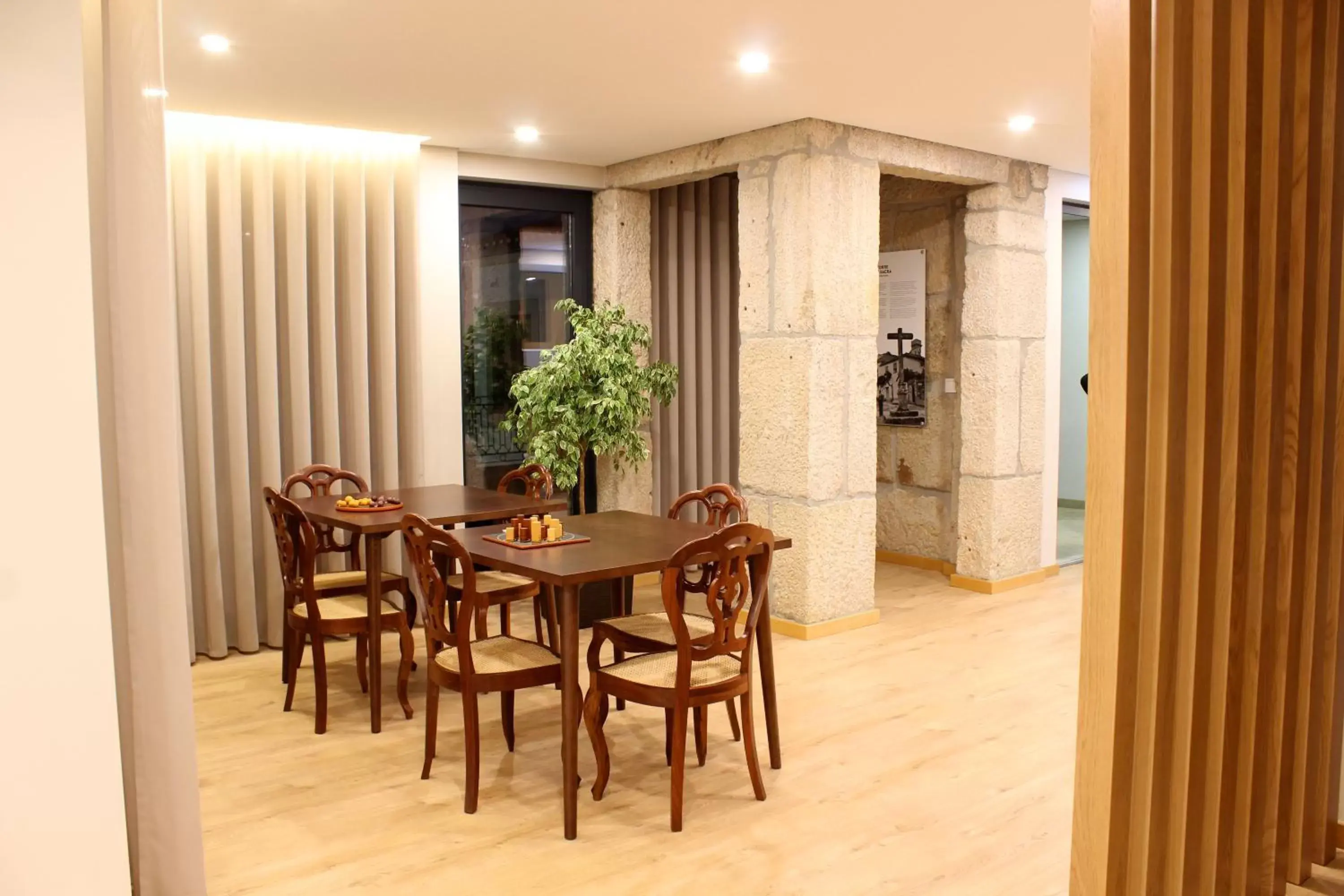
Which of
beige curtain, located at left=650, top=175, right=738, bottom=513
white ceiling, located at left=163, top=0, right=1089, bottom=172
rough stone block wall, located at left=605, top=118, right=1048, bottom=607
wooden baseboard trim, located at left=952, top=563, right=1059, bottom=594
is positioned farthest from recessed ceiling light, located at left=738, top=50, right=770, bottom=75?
wooden baseboard trim, located at left=952, top=563, right=1059, bottom=594

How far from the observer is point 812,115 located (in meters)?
5.28

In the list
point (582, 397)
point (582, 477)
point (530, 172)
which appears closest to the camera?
point (582, 397)

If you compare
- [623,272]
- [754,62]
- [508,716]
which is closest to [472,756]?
[508,716]

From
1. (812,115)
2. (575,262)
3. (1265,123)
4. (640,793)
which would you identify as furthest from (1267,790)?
(575,262)

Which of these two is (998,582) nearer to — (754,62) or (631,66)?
(754,62)

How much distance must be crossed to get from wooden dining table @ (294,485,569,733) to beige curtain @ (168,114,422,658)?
1.28 ft

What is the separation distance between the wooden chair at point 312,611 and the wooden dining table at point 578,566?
516 millimetres

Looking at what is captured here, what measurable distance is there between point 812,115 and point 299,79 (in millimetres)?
2345

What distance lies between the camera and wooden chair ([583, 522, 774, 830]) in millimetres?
3195

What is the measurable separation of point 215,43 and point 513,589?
2.35 m

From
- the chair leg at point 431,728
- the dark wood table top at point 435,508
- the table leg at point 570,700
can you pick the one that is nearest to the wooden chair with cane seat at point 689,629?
the table leg at point 570,700

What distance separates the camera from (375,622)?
419 cm

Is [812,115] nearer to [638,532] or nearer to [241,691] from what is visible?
[638,532]

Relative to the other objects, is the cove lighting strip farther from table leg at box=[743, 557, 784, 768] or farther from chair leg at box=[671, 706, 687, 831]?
chair leg at box=[671, 706, 687, 831]
